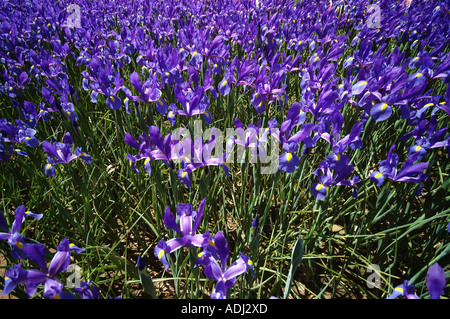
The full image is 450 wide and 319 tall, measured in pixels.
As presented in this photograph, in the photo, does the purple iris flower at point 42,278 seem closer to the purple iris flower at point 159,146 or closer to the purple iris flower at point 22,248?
the purple iris flower at point 22,248

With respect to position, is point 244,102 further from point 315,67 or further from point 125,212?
point 125,212

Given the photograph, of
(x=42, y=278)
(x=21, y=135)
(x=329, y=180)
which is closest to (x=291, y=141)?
(x=329, y=180)

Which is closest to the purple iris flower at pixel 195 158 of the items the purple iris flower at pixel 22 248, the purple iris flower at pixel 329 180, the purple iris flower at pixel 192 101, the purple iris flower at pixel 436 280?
the purple iris flower at pixel 192 101

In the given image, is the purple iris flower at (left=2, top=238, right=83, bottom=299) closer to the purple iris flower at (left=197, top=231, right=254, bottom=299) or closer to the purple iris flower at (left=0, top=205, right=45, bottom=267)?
the purple iris flower at (left=0, top=205, right=45, bottom=267)

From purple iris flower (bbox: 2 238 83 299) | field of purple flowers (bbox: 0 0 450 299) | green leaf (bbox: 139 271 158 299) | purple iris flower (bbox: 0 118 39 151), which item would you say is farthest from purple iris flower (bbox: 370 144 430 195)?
purple iris flower (bbox: 0 118 39 151)

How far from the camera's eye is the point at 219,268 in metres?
1.16

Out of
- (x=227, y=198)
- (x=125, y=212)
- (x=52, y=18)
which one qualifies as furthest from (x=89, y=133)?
(x=52, y=18)

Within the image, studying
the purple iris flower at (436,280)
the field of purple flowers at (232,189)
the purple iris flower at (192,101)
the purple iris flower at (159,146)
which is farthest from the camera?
the purple iris flower at (192,101)

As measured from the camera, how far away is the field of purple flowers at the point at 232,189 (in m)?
1.43

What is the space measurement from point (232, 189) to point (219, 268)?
3.65ft

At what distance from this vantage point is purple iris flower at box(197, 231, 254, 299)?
3.69 feet

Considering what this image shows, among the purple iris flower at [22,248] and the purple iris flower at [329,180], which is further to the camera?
the purple iris flower at [329,180]

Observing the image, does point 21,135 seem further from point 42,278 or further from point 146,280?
point 146,280

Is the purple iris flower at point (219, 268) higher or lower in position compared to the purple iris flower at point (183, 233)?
lower
